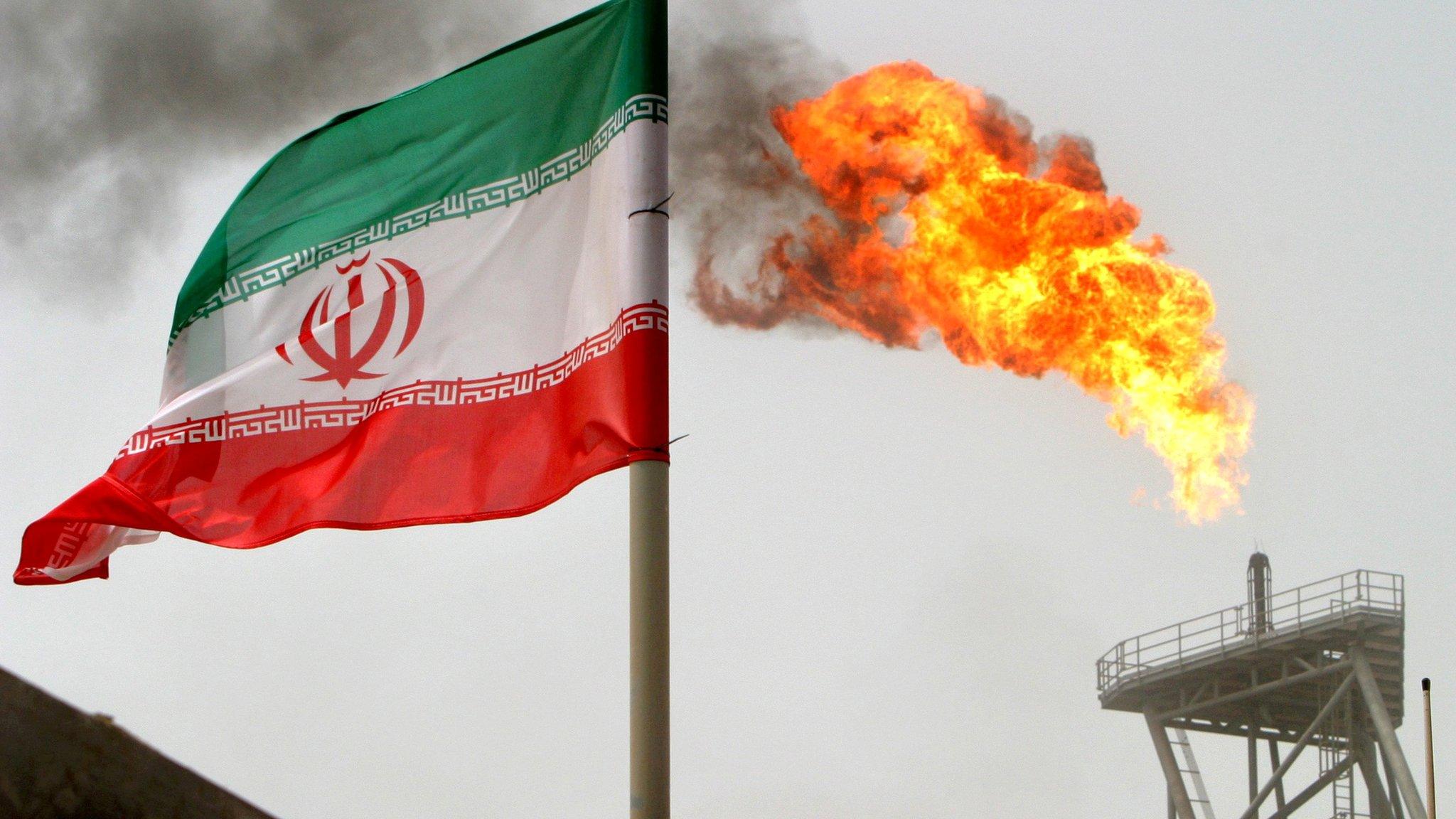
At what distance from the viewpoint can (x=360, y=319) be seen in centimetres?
1155

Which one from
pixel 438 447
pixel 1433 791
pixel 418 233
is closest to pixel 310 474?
pixel 438 447

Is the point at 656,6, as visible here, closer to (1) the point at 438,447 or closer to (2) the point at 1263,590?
(1) the point at 438,447

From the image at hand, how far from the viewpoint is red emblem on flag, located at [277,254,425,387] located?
1143 cm

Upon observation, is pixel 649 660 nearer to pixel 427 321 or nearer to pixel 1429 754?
pixel 427 321

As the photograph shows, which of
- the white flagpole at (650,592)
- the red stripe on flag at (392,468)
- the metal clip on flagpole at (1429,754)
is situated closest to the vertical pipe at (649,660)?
the white flagpole at (650,592)

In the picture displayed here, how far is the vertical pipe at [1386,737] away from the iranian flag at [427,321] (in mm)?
42509

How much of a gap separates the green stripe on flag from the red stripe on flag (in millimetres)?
1245

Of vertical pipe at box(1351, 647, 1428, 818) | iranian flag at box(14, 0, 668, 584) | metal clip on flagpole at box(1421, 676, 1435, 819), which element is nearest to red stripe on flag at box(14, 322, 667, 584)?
iranian flag at box(14, 0, 668, 584)

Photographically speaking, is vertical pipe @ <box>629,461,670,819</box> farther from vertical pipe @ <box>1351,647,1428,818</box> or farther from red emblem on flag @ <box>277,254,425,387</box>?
vertical pipe @ <box>1351,647,1428,818</box>

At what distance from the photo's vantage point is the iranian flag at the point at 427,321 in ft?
34.1

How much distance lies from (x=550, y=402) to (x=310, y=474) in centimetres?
177

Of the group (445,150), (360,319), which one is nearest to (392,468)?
(360,319)

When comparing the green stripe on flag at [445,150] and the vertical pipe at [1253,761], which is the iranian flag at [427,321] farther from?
the vertical pipe at [1253,761]

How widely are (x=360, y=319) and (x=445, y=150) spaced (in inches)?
46.8
